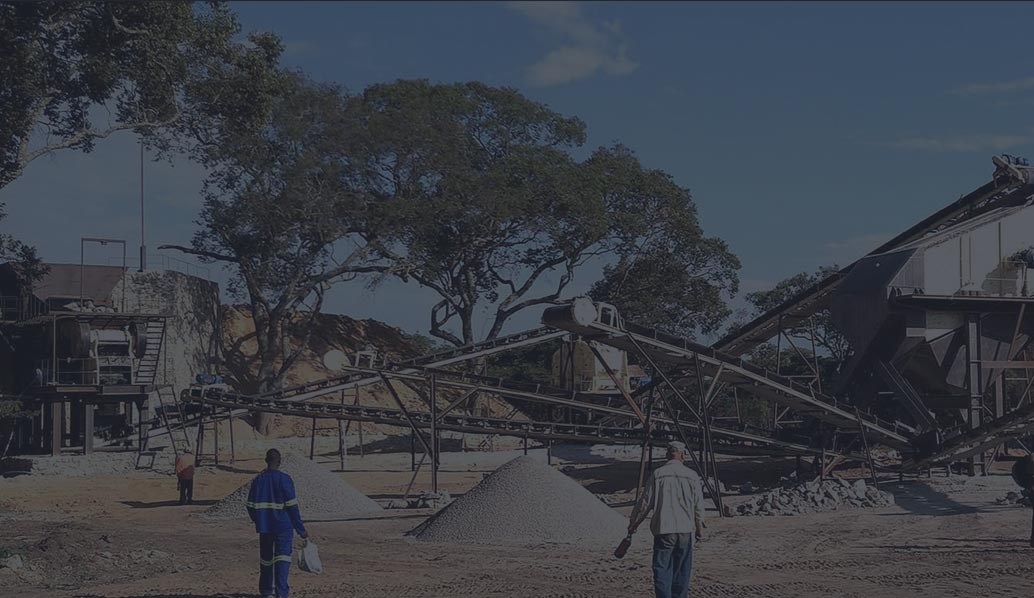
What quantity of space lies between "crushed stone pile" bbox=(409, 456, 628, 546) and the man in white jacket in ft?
26.8

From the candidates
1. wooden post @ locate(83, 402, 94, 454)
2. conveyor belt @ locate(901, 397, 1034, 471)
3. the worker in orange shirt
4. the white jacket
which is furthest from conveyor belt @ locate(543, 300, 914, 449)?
wooden post @ locate(83, 402, 94, 454)

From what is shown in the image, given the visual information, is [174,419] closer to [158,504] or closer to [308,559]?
[158,504]

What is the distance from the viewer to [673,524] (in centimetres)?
1148

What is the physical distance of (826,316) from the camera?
56.9 metres

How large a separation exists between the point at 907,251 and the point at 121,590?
73.2 feet

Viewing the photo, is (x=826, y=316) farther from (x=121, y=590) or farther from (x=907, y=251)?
(x=121, y=590)

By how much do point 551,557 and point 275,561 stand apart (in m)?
6.23

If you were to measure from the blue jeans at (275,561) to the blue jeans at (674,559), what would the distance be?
4.06 meters

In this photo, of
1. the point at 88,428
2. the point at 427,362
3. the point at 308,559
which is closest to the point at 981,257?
the point at 427,362

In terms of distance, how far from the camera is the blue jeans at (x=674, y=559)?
11430mm

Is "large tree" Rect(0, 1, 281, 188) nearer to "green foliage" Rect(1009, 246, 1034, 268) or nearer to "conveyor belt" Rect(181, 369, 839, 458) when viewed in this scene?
"conveyor belt" Rect(181, 369, 839, 458)

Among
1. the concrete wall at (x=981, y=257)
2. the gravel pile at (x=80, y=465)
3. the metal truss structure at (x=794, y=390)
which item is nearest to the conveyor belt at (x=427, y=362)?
the metal truss structure at (x=794, y=390)

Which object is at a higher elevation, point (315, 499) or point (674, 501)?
point (674, 501)

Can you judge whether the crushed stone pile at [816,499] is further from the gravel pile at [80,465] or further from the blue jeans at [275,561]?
the gravel pile at [80,465]
